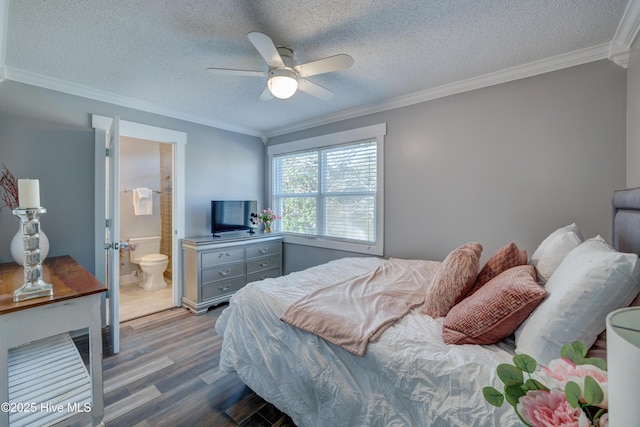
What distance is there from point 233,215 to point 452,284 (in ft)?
10.3

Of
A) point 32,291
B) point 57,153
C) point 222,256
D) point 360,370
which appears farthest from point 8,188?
point 360,370

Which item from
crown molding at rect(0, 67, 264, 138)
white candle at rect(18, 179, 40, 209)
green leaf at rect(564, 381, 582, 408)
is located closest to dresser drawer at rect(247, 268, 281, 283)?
crown molding at rect(0, 67, 264, 138)

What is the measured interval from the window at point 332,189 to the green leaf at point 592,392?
8.97 ft

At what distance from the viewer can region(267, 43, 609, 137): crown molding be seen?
2.04 metres

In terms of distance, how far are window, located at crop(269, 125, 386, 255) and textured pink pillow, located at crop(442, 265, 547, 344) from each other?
1.97 meters

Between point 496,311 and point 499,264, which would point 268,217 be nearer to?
point 499,264

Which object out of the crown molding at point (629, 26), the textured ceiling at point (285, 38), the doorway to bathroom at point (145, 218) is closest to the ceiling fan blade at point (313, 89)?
the textured ceiling at point (285, 38)

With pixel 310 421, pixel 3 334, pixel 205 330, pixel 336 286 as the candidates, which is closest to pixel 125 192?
pixel 205 330

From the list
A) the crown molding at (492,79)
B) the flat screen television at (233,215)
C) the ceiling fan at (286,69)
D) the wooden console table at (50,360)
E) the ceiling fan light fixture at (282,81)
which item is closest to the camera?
the wooden console table at (50,360)

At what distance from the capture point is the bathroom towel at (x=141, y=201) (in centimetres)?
436

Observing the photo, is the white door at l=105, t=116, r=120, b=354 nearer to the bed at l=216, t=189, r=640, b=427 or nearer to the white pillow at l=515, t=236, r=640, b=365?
the bed at l=216, t=189, r=640, b=427

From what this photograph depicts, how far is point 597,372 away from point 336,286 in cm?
149

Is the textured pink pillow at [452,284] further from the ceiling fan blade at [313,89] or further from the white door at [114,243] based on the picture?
the white door at [114,243]

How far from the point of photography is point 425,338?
125cm
